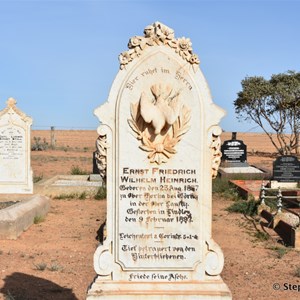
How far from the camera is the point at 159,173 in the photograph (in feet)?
15.4

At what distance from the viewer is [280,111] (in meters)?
32.8

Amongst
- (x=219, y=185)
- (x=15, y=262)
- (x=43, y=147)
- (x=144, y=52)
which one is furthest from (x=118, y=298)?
(x=43, y=147)

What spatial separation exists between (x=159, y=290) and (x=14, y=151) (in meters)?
10.6

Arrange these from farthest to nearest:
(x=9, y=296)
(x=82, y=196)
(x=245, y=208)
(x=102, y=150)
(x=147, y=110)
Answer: (x=82, y=196)
(x=245, y=208)
(x=9, y=296)
(x=102, y=150)
(x=147, y=110)

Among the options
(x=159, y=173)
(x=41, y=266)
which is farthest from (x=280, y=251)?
(x=159, y=173)

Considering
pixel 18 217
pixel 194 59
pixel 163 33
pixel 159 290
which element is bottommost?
pixel 18 217

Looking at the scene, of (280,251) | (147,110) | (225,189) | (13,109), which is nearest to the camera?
(147,110)

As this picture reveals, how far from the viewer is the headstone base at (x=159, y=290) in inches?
181

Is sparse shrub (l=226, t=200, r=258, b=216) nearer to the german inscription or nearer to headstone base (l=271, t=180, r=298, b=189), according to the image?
headstone base (l=271, t=180, r=298, b=189)

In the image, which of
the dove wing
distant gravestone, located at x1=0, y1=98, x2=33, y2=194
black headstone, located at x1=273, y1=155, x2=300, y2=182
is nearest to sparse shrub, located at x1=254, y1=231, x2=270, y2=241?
the dove wing

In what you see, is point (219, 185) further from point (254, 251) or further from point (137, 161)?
point (137, 161)

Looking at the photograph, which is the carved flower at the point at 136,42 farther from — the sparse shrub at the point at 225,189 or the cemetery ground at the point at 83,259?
the sparse shrub at the point at 225,189

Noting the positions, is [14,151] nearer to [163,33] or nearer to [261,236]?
[261,236]

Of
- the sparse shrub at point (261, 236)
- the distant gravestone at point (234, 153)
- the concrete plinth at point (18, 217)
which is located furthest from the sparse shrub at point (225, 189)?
the concrete plinth at point (18, 217)
